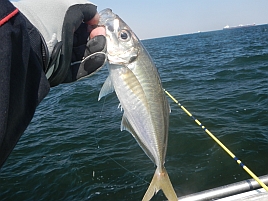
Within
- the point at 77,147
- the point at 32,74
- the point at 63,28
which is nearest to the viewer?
the point at 32,74

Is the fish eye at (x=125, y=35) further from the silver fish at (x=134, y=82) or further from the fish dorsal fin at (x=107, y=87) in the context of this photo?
the fish dorsal fin at (x=107, y=87)

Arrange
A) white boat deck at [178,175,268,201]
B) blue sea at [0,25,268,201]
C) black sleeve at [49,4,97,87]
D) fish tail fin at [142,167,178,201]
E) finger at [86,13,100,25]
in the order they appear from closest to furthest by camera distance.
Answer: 1. black sleeve at [49,4,97,87]
2. finger at [86,13,100,25]
3. fish tail fin at [142,167,178,201]
4. white boat deck at [178,175,268,201]
5. blue sea at [0,25,268,201]

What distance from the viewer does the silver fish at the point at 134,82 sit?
2.08 meters

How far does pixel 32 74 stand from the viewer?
136 centimetres

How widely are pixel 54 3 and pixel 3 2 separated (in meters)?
0.84

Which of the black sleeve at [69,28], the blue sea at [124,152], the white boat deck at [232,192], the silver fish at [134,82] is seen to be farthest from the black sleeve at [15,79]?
the blue sea at [124,152]

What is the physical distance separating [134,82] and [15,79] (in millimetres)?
1055

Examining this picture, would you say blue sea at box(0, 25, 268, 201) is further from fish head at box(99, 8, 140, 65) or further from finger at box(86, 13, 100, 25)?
finger at box(86, 13, 100, 25)

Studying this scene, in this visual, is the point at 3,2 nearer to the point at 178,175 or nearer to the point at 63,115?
the point at 178,175

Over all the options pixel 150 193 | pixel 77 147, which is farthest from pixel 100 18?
pixel 77 147

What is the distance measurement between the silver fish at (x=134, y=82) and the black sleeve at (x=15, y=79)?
0.77m

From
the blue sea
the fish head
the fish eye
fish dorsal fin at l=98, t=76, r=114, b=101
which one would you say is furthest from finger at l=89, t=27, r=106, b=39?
the blue sea

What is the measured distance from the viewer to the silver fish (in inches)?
82.0

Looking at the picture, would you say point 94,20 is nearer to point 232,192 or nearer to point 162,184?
point 162,184
